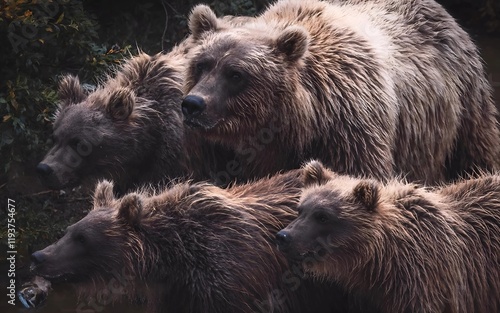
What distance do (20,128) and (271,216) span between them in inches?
137

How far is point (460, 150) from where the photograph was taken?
1088cm

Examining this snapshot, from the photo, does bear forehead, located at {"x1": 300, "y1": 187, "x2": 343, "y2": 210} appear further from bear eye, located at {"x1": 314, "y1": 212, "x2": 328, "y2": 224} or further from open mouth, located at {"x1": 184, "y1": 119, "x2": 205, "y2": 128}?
open mouth, located at {"x1": 184, "y1": 119, "x2": 205, "y2": 128}

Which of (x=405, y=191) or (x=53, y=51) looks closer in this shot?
(x=405, y=191)

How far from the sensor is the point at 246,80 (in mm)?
9227

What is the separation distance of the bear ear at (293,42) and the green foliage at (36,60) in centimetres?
288

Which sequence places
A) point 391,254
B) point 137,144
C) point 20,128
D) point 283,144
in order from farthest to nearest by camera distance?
point 20,128 → point 137,144 → point 283,144 → point 391,254

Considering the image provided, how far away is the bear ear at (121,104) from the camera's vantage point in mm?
10250

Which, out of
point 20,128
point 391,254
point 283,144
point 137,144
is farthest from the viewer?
point 20,128

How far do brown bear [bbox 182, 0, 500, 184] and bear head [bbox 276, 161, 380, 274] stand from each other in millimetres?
721

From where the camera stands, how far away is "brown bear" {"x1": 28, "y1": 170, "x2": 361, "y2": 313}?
8.56 m

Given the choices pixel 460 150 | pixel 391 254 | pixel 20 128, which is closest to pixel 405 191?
pixel 391 254

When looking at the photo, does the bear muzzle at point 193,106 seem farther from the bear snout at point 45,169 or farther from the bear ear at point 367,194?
the bear snout at point 45,169

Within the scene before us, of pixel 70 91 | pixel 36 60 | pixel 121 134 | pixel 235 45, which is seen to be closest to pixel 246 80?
pixel 235 45

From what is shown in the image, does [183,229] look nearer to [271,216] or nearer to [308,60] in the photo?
→ [271,216]
